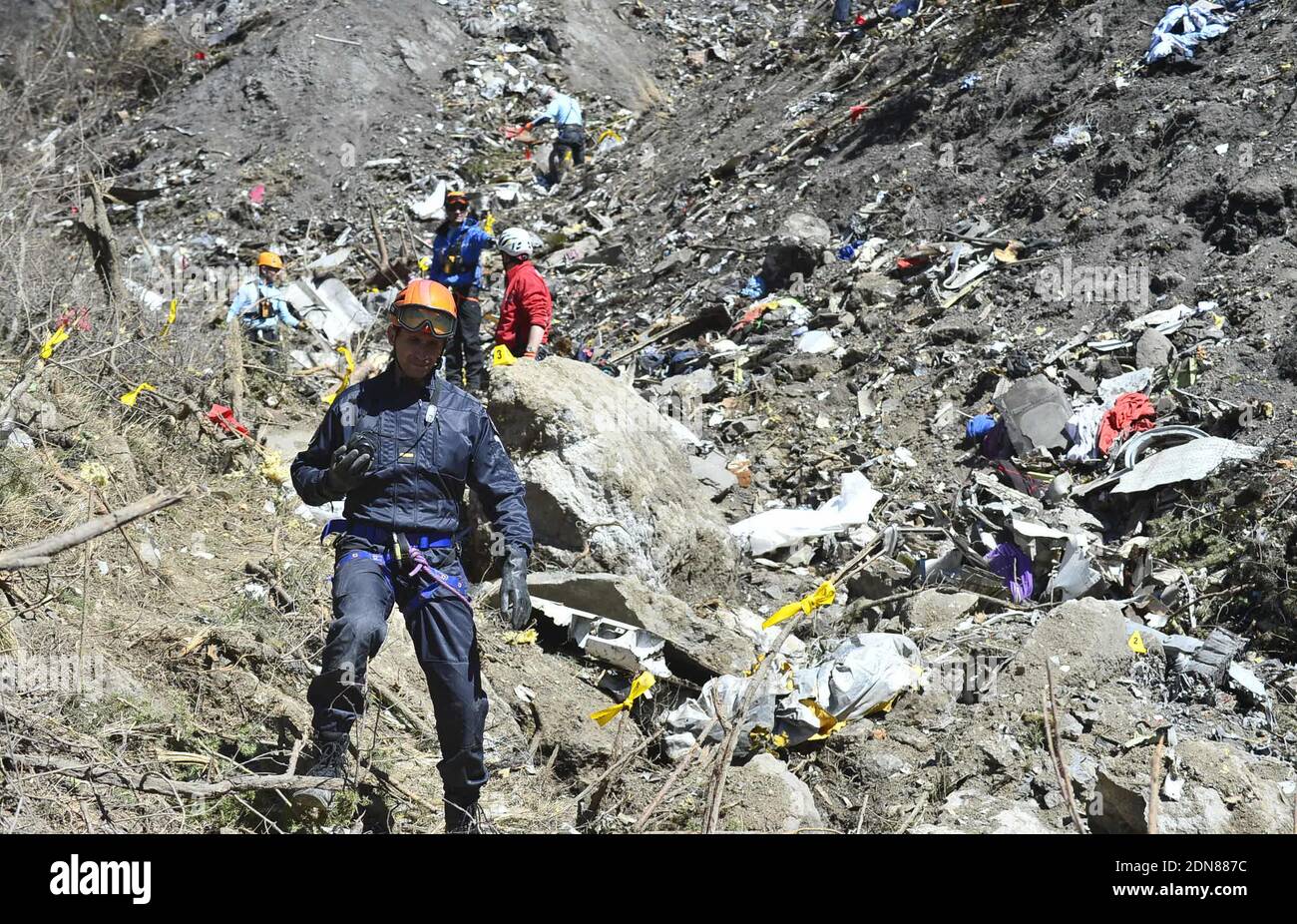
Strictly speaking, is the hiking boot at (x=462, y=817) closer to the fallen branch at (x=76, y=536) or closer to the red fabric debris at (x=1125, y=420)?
the fallen branch at (x=76, y=536)

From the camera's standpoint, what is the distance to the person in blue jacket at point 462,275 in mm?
7188

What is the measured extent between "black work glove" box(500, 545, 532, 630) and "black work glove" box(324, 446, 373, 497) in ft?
1.66

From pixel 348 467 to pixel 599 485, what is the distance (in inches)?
95.6

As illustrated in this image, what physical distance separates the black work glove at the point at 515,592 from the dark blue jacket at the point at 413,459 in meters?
0.07

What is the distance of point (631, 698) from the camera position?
12.2 feet

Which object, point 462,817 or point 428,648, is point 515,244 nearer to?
point 428,648

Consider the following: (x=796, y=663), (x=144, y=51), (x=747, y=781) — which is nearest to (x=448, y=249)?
(x=796, y=663)

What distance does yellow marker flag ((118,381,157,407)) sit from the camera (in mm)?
5707

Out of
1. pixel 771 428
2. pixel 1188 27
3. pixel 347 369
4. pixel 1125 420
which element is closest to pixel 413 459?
pixel 1125 420

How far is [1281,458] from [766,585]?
270 centimetres

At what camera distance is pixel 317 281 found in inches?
454

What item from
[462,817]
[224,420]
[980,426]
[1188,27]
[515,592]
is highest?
[224,420]

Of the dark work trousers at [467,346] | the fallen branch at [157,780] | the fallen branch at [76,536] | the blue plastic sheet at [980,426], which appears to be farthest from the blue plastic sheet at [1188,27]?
the fallen branch at [76,536]
